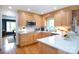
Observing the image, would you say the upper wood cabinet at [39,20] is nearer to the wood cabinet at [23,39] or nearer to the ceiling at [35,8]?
the ceiling at [35,8]

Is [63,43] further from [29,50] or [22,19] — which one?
[22,19]

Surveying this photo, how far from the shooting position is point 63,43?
138cm

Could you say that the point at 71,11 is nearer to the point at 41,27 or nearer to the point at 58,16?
the point at 58,16

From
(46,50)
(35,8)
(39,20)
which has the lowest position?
(46,50)

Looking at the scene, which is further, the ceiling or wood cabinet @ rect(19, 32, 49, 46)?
wood cabinet @ rect(19, 32, 49, 46)

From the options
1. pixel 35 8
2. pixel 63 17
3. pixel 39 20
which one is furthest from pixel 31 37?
pixel 63 17

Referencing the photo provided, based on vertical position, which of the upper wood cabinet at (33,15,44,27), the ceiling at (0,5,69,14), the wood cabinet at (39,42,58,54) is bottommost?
the wood cabinet at (39,42,58,54)

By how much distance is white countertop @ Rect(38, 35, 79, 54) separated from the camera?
1214mm

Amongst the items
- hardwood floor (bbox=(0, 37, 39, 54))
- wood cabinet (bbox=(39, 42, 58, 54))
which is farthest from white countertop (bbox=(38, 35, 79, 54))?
hardwood floor (bbox=(0, 37, 39, 54))

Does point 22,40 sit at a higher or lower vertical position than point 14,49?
higher

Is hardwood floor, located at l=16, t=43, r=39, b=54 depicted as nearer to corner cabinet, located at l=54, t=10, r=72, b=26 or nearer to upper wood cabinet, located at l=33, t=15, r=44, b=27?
upper wood cabinet, located at l=33, t=15, r=44, b=27

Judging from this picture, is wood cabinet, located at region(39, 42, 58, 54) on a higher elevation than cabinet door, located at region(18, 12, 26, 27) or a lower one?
lower
